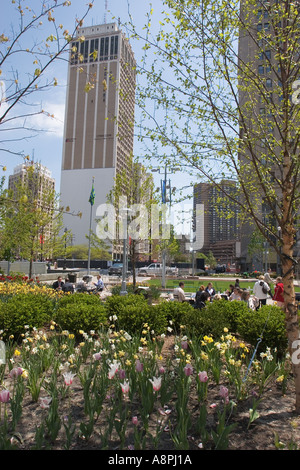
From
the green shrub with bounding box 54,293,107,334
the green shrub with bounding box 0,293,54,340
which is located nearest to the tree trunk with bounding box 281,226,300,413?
the green shrub with bounding box 54,293,107,334

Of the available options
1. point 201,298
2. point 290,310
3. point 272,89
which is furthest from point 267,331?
point 201,298

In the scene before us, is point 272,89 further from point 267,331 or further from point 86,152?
point 86,152

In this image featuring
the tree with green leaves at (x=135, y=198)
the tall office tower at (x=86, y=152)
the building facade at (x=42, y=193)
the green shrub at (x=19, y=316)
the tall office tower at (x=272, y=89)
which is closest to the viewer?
the tall office tower at (x=272, y=89)

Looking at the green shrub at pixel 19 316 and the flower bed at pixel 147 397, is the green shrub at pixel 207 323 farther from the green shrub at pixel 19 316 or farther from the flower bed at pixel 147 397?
the green shrub at pixel 19 316

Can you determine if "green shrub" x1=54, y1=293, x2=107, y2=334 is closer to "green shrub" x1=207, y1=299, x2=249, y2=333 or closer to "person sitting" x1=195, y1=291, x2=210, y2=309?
"green shrub" x1=207, y1=299, x2=249, y2=333

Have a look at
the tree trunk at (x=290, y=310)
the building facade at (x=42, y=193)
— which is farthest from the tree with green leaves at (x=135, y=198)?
the tree trunk at (x=290, y=310)

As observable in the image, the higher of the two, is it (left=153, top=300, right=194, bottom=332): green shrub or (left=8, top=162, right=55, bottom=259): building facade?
(left=8, top=162, right=55, bottom=259): building facade

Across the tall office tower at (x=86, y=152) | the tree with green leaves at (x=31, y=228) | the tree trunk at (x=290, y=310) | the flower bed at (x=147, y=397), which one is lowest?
the flower bed at (x=147, y=397)

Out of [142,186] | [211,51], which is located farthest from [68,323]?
[142,186]

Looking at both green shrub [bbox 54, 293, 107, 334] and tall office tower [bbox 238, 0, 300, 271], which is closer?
tall office tower [bbox 238, 0, 300, 271]

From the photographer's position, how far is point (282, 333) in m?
5.50

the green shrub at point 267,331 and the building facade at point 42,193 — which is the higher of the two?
the building facade at point 42,193

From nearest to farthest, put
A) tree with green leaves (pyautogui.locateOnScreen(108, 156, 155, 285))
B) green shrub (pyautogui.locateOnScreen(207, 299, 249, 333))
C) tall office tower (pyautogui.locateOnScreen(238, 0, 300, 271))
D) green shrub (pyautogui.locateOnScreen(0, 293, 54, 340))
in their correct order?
tall office tower (pyautogui.locateOnScreen(238, 0, 300, 271)) < green shrub (pyautogui.locateOnScreen(0, 293, 54, 340)) < green shrub (pyautogui.locateOnScreen(207, 299, 249, 333)) < tree with green leaves (pyautogui.locateOnScreen(108, 156, 155, 285))

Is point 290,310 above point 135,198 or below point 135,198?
below
